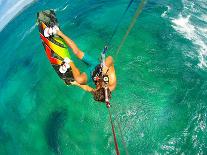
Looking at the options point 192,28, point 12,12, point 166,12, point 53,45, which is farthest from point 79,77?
point 166,12

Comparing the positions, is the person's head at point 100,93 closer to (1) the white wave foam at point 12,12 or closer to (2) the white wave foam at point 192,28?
(2) the white wave foam at point 192,28

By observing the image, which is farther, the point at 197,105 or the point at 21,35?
the point at 21,35

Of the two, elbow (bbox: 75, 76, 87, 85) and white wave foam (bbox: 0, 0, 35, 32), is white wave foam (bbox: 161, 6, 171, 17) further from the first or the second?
elbow (bbox: 75, 76, 87, 85)

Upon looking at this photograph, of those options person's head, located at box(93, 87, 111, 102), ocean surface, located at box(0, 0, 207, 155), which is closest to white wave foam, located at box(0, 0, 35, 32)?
ocean surface, located at box(0, 0, 207, 155)

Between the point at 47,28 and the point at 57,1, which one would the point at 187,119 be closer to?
the point at 47,28

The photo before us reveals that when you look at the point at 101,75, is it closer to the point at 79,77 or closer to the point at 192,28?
the point at 79,77

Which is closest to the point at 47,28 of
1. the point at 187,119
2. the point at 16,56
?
the point at 16,56
